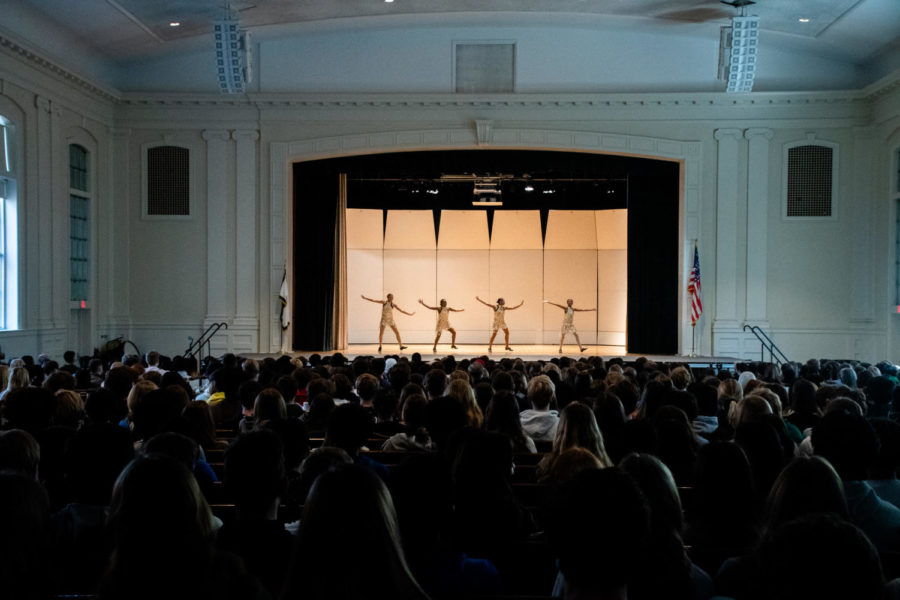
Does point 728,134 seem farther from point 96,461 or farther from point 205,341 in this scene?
point 96,461

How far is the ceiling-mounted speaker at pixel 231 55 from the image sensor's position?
44.7 feet

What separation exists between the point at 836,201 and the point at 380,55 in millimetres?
10039

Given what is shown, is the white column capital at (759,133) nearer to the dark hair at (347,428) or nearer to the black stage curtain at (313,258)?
the black stage curtain at (313,258)

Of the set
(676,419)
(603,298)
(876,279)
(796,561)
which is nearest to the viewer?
(796,561)

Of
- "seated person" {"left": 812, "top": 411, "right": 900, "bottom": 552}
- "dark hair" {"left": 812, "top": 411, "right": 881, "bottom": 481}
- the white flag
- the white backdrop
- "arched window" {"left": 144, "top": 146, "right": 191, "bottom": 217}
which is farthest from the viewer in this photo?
the white backdrop

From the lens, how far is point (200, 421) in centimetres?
442

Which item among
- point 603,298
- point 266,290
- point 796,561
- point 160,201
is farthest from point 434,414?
point 603,298

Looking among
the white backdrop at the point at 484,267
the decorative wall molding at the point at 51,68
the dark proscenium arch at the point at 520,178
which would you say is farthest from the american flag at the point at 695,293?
the decorative wall molding at the point at 51,68

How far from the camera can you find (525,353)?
58.5ft

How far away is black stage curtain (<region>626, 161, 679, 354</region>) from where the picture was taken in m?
16.6

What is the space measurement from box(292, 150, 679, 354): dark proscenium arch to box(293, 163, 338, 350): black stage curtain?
0.07 ft

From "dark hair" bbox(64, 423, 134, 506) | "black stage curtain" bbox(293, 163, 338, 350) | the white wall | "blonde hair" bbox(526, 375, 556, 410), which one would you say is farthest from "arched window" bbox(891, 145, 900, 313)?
"dark hair" bbox(64, 423, 134, 506)

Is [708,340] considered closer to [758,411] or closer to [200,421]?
[758,411]

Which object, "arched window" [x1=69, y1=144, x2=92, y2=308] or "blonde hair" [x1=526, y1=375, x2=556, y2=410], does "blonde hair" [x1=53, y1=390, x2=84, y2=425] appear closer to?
"blonde hair" [x1=526, y1=375, x2=556, y2=410]
